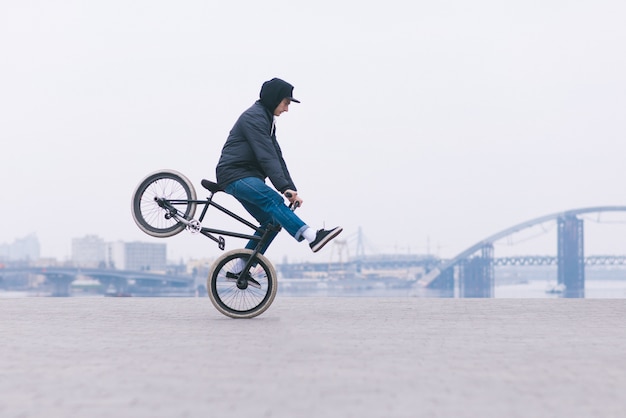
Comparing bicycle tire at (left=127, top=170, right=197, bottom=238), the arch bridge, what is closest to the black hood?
bicycle tire at (left=127, top=170, right=197, bottom=238)

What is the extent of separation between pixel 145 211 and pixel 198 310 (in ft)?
4.05

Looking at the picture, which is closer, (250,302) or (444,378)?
(444,378)

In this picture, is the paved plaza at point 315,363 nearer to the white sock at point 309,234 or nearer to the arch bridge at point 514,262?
the white sock at point 309,234

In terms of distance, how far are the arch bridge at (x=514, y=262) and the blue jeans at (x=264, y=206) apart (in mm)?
88460

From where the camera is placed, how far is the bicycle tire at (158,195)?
8.60 m

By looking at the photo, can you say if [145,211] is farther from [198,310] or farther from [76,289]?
[76,289]

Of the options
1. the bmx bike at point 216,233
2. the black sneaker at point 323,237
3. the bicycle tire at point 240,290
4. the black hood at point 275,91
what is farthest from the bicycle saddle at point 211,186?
the black sneaker at point 323,237

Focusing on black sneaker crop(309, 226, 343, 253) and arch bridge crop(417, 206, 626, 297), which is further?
arch bridge crop(417, 206, 626, 297)

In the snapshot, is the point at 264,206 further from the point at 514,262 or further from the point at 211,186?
the point at 514,262

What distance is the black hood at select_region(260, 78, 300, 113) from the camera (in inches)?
328

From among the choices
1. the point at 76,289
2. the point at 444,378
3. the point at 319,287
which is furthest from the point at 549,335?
the point at 76,289

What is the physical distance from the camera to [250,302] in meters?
8.27

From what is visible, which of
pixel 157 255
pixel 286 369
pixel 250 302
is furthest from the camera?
pixel 157 255

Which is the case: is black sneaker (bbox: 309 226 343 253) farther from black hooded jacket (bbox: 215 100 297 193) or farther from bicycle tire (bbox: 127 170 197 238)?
bicycle tire (bbox: 127 170 197 238)
